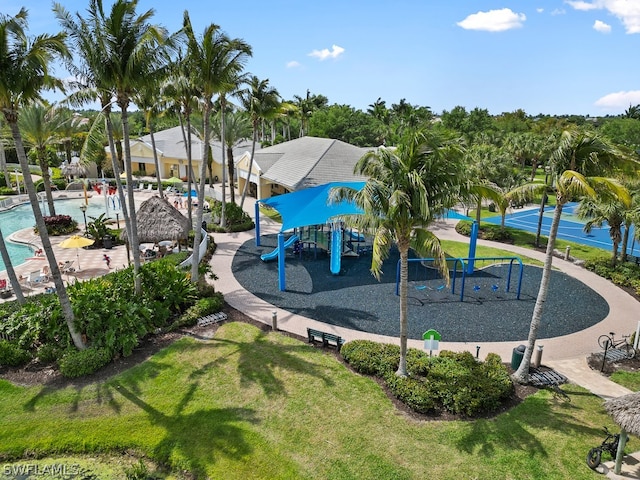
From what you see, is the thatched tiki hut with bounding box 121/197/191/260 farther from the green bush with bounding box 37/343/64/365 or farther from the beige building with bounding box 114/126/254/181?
the beige building with bounding box 114/126/254/181

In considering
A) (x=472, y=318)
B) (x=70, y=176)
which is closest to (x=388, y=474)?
(x=472, y=318)

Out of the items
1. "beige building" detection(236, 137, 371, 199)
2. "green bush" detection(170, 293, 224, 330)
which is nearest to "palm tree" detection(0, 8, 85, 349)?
"green bush" detection(170, 293, 224, 330)

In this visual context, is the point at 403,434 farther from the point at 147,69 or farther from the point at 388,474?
the point at 147,69

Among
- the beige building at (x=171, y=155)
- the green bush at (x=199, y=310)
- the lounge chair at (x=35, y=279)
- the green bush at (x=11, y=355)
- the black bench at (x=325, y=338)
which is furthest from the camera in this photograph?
the beige building at (x=171, y=155)

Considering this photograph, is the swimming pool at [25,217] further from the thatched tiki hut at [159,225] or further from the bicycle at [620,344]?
the bicycle at [620,344]

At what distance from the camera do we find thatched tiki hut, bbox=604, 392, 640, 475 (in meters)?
9.42

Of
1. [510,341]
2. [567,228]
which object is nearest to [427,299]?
[510,341]

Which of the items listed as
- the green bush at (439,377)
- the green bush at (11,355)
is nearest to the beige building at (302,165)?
the green bush at (439,377)

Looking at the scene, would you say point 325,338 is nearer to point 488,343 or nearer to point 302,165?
point 488,343

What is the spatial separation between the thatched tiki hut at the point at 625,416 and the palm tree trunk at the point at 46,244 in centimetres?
1538

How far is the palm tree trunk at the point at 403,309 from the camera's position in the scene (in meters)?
11.7

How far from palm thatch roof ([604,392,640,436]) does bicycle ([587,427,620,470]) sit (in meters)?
0.71

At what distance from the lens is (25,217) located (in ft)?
118

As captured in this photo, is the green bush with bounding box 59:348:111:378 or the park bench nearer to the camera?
the green bush with bounding box 59:348:111:378
